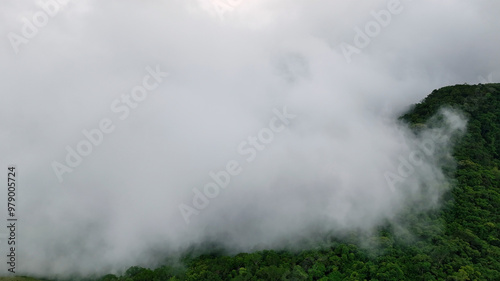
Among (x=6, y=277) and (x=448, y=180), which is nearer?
(x=6, y=277)

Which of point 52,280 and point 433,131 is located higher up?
point 433,131

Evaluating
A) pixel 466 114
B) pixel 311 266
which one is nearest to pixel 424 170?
Result: pixel 466 114

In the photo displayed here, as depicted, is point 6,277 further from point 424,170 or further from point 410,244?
point 424,170

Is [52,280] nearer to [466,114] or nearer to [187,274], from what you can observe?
[187,274]

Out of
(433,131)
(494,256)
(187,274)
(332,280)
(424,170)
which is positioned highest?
(433,131)

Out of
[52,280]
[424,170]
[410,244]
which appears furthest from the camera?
[424,170]

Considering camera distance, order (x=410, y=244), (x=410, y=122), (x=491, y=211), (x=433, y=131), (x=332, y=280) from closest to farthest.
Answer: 1. (x=332, y=280)
2. (x=410, y=244)
3. (x=491, y=211)
4. (x=433, y=131)
5. (x=410, y=122)
